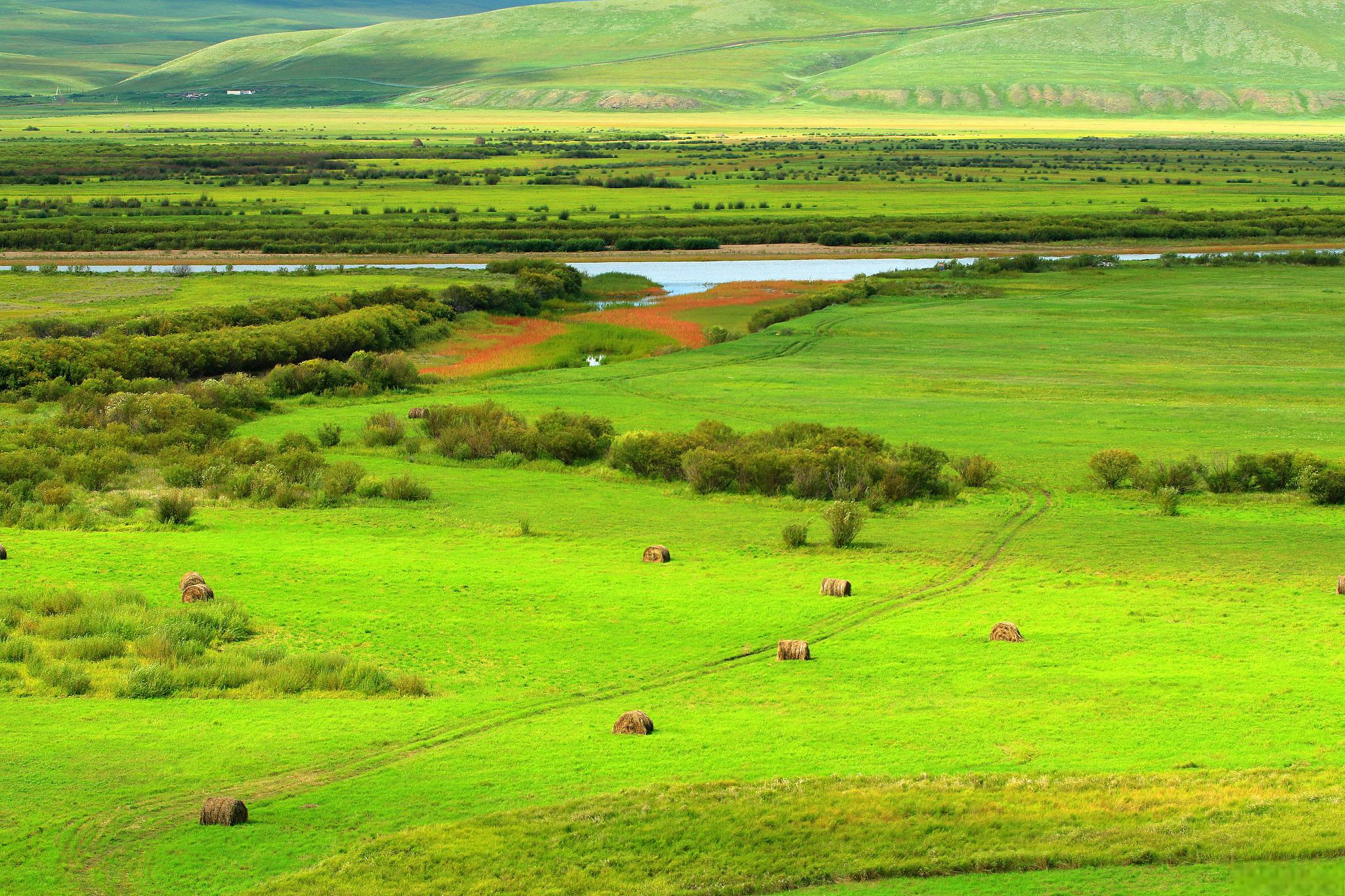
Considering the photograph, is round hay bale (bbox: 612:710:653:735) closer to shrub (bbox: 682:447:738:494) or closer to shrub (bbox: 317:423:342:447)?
shrub (bbox: 682:447:738:494)

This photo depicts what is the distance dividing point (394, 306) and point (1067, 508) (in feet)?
107

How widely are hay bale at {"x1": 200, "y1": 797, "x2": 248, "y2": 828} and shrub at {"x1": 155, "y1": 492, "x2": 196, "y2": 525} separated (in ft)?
45.2

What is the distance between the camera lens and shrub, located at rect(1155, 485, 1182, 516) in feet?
83.9

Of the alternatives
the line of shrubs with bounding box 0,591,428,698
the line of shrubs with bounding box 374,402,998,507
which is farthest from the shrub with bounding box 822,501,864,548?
the line of shrubs with bounding box 0,591,428,698

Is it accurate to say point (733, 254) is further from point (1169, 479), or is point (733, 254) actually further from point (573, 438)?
point (1169, 479)

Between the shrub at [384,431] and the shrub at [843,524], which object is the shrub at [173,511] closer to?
the shrub at [384,431]

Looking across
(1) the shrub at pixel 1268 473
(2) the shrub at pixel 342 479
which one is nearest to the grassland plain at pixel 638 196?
(2) the shrub at pixel 342 479

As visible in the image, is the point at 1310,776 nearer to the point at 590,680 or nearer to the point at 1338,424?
the point at 590,680

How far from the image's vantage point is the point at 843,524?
2306cm

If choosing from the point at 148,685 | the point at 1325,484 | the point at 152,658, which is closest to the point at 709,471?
the point at 1325,484

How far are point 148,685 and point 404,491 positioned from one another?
41.0 ft

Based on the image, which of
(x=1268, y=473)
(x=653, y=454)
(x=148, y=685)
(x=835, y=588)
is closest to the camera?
(x=148, y=685)

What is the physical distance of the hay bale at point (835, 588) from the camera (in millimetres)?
19344

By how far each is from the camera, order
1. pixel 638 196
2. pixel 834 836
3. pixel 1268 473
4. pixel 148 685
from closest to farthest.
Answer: pixel 834 836 → pixel 148 685 → pixel 1268 473 → pixel 638 196
